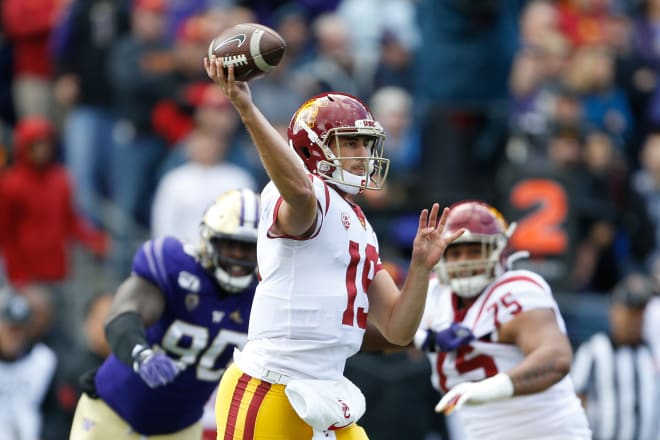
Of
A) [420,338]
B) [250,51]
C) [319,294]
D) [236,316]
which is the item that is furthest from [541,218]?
[250,51]

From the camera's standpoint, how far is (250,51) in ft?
14.5

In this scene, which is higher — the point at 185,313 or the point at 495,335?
the point at 185,313

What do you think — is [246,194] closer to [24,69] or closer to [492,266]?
[492,266]

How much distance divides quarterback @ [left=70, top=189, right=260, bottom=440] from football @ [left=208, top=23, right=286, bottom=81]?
4.48ft

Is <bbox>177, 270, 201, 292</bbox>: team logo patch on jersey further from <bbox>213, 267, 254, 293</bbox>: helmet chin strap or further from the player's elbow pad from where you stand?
the player's elbow pad

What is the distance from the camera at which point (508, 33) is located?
962 centimetres

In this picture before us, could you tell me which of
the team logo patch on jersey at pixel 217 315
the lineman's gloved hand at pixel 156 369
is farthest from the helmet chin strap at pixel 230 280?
the lineman's gloved hand at pixel 156 369

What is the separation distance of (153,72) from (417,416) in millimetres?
3403

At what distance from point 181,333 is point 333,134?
53.4 inches

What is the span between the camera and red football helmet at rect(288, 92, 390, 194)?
15.9 ft

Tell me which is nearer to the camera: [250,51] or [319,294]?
[250,51]

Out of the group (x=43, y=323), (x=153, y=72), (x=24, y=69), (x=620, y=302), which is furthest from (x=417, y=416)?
(x=24, y=69)

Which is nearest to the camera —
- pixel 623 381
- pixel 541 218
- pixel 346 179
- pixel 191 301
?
pixel 346 179

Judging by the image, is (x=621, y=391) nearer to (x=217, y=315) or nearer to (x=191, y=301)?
(x=217, y=315)
